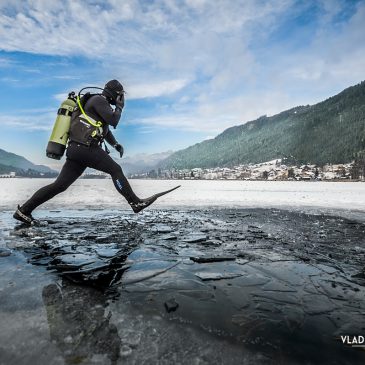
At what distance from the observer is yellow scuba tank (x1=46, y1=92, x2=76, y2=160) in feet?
18.3

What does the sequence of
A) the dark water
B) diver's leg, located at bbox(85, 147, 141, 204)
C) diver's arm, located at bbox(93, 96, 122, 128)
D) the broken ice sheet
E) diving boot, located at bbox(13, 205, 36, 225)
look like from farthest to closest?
1. diving boot, located at bbox(13, 205, 36, 225)
2. diver's leg, located at bbox(85, 147, 141, 204)
3. diver's arm, located at bbox(93, 96, 122, 128)
4. the broken ice sheet
5. the dark water

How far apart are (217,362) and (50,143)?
17.0ft

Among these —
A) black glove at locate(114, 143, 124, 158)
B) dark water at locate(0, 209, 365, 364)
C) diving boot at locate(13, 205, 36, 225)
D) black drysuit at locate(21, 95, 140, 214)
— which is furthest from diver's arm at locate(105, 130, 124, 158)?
dark water at locate(0, 209, 365, 364)

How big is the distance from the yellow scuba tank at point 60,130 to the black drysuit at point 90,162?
0.17 metres

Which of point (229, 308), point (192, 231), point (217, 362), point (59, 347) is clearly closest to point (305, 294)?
point (229, 308)

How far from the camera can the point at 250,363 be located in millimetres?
1625

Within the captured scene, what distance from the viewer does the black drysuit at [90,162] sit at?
18.2ft

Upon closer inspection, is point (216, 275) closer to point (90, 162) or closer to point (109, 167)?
point (109, 167)

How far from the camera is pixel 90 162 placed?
573 cm

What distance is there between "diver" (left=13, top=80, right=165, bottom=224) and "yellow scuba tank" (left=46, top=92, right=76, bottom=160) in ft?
0.31

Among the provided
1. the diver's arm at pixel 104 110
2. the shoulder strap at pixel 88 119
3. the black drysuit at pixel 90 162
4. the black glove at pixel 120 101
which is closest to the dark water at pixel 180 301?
the black drysuit at pixel 90 162

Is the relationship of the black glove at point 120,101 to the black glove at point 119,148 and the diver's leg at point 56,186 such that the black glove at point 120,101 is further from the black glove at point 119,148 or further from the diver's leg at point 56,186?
the diver's leg at point 56,186

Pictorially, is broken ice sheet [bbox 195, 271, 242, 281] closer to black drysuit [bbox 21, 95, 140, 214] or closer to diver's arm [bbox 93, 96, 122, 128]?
black drysuit [bbox 21, 95, 140, 214]

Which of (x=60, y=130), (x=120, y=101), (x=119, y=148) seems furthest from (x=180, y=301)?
(x=119, y=148)
